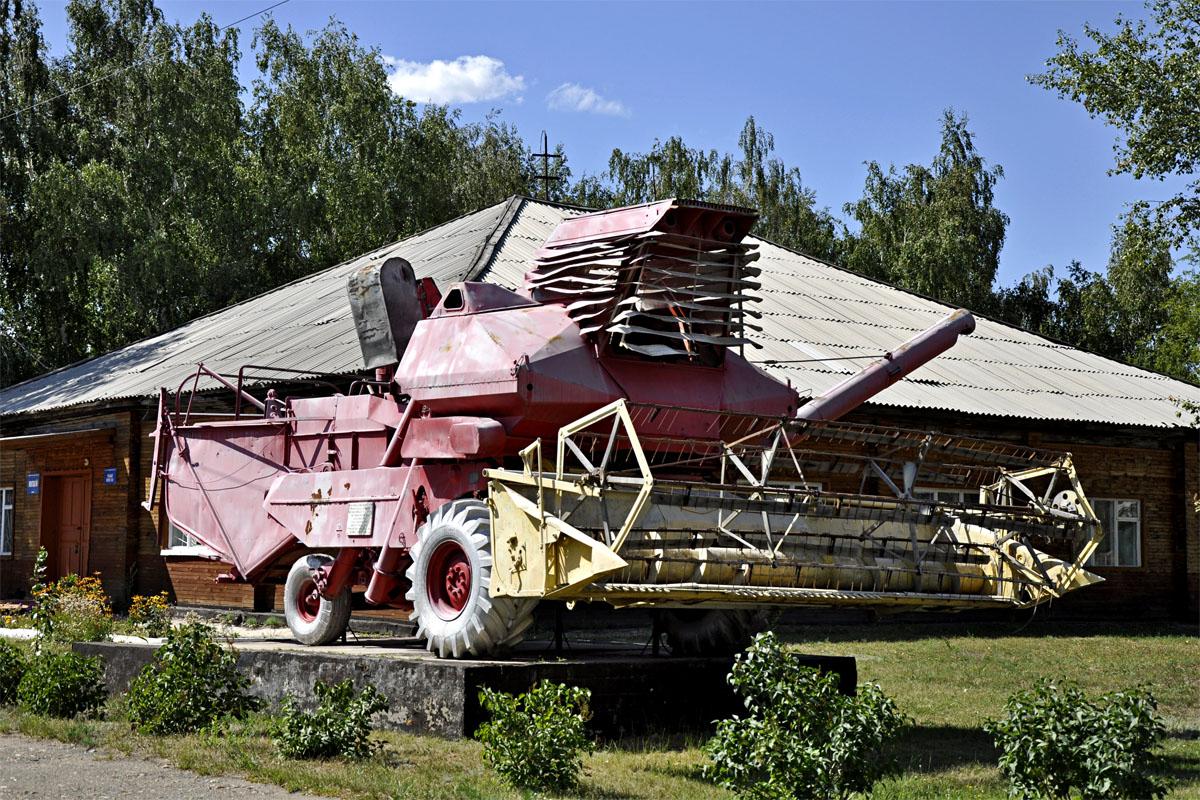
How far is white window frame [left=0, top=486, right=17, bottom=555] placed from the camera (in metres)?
25.3

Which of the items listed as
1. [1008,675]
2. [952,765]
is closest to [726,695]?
[952,765]

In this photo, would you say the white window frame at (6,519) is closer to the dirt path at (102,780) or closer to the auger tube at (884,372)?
the dirt path at (102,780)

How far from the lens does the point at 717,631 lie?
37.1 ft

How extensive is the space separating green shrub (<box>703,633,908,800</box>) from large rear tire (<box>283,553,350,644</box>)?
5.10m

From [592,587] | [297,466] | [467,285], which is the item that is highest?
[467,285]

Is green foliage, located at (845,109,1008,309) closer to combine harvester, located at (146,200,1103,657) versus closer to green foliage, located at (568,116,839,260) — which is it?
green foliage, located at (568,116,839,260)

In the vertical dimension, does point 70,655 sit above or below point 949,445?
below

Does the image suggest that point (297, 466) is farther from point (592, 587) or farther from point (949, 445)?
point (949, 445)

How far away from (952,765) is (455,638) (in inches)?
139

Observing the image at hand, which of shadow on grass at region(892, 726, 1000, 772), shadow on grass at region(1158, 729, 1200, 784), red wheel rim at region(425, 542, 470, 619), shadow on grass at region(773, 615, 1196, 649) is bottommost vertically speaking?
shadow on grass at region(773, 615, 1196, 649)

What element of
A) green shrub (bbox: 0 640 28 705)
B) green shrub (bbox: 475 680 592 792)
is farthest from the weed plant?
green shrub (bbox: 475 680 592 792)

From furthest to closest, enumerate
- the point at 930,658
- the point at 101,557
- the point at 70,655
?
the point at 101,557, the point at 930,658, the point at 70,655

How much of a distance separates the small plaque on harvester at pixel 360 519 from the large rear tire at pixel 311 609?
579 mm

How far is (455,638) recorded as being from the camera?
972cm
